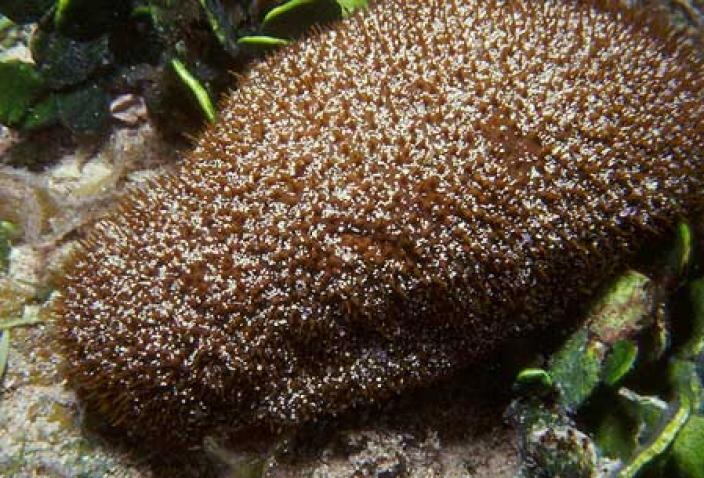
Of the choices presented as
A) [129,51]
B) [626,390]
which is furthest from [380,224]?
[129,51]

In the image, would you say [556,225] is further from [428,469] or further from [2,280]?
[2,280]

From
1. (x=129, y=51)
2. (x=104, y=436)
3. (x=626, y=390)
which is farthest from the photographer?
(x=129, y=51)

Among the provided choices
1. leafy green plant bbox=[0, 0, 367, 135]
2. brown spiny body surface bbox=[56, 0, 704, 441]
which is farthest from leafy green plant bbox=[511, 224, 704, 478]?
leafy green plant bbox=[0, 0, 367, 135]

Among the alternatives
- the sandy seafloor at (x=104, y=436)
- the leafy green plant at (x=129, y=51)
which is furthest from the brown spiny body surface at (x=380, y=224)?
the leafy green plant at (x=129, y=51)

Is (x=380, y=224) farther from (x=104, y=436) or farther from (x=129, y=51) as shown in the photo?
(x=129, y=51)

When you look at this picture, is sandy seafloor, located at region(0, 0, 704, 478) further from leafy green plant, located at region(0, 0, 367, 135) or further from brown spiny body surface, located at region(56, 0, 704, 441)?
leafy green plant, located at region(0, 0, 367, 135)

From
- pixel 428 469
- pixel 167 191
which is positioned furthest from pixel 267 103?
pixel 428 469

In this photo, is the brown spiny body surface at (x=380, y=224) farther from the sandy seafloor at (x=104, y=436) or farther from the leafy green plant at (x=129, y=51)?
the leafy green plant at (x=129, y=51)
